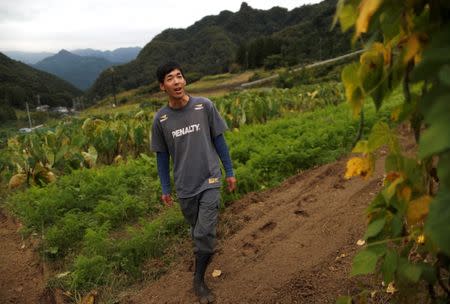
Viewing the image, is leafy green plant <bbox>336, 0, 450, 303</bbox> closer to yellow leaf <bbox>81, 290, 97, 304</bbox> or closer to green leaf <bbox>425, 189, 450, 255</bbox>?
green leaf <bbox>425, 189, 450, 255</bbox>

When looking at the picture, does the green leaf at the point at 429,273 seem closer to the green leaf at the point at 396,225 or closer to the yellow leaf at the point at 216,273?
the green leaf at the point at 396,225

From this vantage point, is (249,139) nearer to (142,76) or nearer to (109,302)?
(109,302)

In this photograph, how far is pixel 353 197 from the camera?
16.6ft

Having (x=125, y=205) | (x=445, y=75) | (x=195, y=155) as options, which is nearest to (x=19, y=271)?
(x=125, y=205)

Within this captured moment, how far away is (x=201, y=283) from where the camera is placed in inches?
151

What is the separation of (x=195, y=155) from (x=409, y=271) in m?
2.68

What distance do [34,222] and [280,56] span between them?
72694 mm

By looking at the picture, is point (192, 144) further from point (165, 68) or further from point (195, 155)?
point (165, 68)

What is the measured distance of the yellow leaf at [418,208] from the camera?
1.15m

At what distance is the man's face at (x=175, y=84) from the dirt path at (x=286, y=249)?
5.47 ft

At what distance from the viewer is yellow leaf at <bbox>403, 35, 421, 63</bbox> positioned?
1.07 metres

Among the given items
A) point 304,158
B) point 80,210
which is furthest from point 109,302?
point 304,158

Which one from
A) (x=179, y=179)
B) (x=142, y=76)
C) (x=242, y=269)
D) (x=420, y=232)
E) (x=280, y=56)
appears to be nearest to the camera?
(x=420, y=232)

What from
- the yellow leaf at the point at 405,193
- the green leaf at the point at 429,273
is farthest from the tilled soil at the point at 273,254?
the yellow leaf at the point at 405,193
